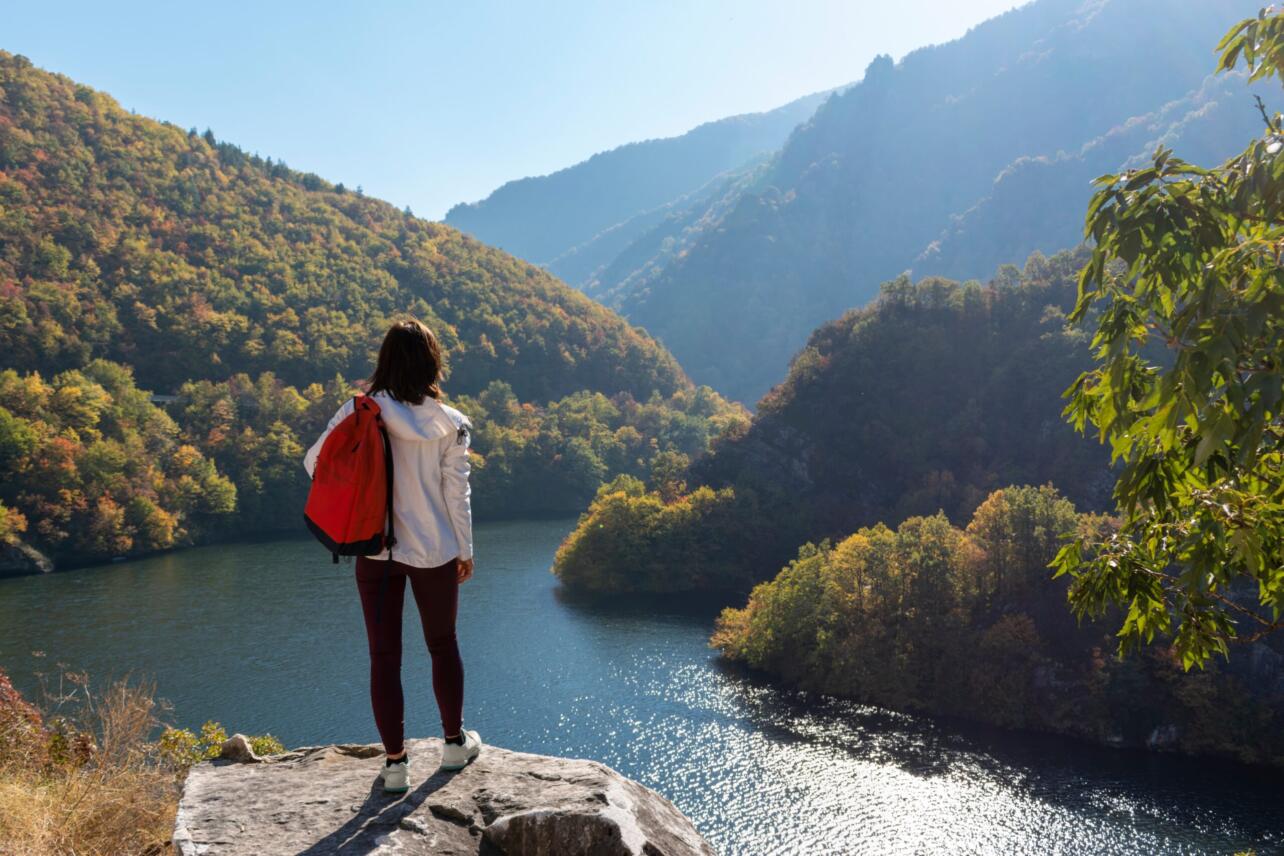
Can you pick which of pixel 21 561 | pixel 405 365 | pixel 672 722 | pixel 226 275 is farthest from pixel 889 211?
pixel 405 365

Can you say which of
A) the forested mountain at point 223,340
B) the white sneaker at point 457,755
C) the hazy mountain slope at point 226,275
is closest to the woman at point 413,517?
the white sneaker at point 457,755

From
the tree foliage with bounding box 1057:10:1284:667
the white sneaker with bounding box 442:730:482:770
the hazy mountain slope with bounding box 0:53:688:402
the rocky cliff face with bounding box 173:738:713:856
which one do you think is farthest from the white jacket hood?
the hazy mountain slope with bounding box 0:53:688:402

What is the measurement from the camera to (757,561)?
2259 inches

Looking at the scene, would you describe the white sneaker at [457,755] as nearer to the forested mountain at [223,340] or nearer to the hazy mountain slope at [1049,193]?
the forested mountain at [223,340]

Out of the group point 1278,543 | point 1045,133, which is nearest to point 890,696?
point 1278,543

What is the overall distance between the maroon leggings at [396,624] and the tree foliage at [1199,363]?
319 cm

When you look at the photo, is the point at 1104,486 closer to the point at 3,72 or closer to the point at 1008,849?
the point at 1008,849

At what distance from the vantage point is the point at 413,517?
4.38 metres

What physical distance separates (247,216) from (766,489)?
78037 millimetres

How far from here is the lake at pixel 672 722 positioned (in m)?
24.7

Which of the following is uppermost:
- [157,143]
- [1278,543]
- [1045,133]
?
[1045,133]

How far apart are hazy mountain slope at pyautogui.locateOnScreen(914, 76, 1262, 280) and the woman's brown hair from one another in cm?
15431

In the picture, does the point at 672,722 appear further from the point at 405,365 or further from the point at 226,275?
the point at 226,275

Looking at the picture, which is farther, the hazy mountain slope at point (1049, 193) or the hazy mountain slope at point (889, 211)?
the hazy mountain slope at point (889, 211)
